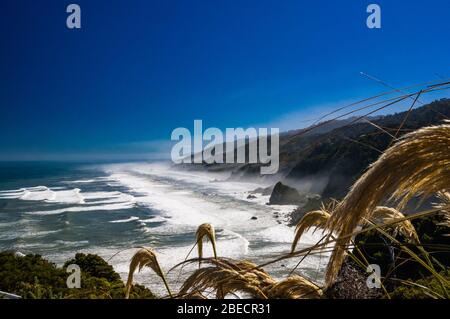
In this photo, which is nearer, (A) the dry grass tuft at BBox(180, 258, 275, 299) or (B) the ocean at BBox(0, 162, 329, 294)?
(A) the dry grass tuft at BBox(180, 258, 275, 299)

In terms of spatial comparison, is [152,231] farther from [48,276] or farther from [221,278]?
[221,278]

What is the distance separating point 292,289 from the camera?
1939 mm

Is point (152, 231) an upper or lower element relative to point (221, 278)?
lower

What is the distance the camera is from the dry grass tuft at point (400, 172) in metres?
1.03

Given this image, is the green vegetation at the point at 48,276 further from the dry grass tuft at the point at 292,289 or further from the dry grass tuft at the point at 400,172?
the dry grass tuft at the point at 400,172

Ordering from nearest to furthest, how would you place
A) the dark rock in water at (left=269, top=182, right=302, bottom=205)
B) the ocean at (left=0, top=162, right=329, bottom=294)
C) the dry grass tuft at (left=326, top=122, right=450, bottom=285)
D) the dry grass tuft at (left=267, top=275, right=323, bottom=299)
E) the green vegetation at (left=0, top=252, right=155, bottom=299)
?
the dry grass tuft at (left=326, top=122, right=450, bottom=285), the dry grass tuft at (left=267, top=275, right=323, bottom=299), the green vegetation at (left=0, top=252, right=155, bottom=299), the ocean at (left=0, top=162, right=329, bottom=294), the dark rock in water at (left=269, top=182, right=302, bottom=205)

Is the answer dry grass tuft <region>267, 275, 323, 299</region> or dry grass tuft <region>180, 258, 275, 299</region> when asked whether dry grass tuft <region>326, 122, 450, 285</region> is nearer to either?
dry grass tuft <region>180, 258, 275, 299</region>

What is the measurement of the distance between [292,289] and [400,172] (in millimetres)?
1074

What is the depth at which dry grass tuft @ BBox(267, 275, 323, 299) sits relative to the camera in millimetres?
1884

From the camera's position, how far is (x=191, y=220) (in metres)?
28.3

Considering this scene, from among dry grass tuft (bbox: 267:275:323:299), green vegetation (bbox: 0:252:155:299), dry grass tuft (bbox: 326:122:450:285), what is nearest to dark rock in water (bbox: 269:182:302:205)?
green vegetation (bbox: 0:252:155:299)

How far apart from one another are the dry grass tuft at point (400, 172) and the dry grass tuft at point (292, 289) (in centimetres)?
84

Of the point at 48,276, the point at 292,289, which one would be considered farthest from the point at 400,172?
the point at 48,276

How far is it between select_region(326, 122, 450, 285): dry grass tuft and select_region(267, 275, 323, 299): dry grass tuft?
0.84 metres
